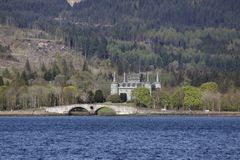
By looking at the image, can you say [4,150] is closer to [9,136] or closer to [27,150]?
[27,150]

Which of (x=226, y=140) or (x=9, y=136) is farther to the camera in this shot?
(x=9, y=136)

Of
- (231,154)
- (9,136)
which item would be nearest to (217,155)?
(231,154)

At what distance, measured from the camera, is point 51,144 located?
8981cm

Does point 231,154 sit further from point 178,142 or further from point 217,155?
point 178,142

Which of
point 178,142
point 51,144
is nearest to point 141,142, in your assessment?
point 178,142

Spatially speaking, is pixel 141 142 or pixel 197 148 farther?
pixel 141 142

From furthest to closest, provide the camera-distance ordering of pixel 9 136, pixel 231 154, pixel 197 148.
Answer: pixel 9 136, pixel 197 148, pixel 231 154

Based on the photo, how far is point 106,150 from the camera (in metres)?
82.4

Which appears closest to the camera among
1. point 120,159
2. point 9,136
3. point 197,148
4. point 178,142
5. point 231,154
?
point 120,159

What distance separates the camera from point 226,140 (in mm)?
99250

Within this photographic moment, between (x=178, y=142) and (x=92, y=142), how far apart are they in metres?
8.96

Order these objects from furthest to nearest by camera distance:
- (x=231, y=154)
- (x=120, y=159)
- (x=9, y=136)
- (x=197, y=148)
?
(x=9, y=136) → (x=197, y=148) → (x=231, y=154) → (x=120, y=159)

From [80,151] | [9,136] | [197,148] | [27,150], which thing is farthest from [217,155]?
[9,136]

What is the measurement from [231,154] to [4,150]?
20.4 meters
